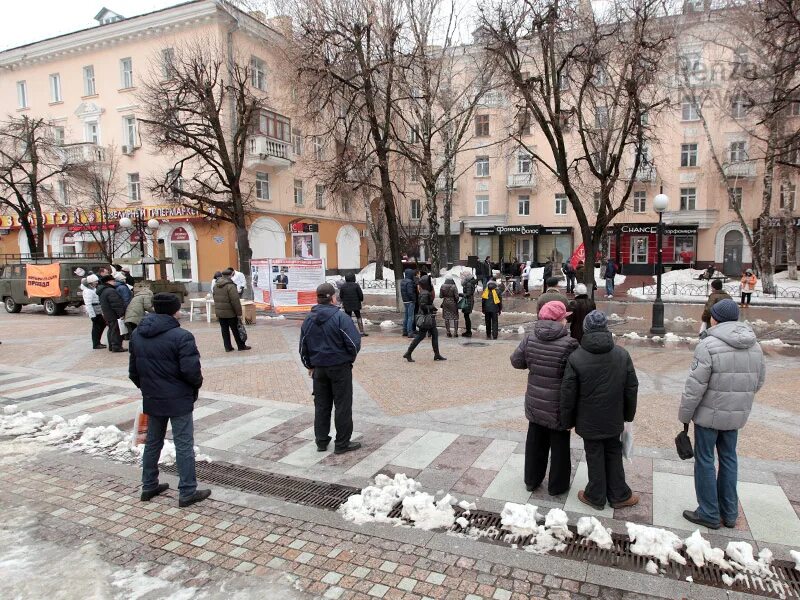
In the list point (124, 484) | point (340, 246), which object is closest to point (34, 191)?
point (340, 246)

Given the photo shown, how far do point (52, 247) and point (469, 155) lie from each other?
30.8m

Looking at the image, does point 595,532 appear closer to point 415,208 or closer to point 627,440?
point 627,440

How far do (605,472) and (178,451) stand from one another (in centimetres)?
368

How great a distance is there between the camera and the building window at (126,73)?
30.5 metres

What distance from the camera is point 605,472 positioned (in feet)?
13.7

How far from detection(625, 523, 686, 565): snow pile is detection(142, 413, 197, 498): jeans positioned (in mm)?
3645

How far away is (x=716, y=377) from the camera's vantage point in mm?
3703

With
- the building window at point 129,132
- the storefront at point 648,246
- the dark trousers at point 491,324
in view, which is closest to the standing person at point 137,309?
the dark trousers at point 491,324

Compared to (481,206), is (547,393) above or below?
below

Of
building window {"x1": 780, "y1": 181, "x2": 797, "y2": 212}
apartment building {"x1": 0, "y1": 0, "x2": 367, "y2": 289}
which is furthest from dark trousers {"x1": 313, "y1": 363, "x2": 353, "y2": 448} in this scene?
building window {"x1": 780, "y1": 181, "x2": 797, "y2": 212}

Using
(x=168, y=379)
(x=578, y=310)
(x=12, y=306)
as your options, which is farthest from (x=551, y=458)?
(x=12, y=306)

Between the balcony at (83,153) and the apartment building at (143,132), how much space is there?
59 millimetres

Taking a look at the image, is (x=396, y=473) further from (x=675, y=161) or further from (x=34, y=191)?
(x=675, y=161)

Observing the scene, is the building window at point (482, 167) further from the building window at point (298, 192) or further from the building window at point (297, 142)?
the building window at point (298, 192)
